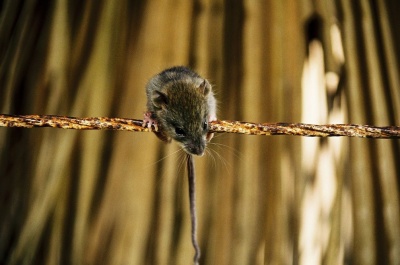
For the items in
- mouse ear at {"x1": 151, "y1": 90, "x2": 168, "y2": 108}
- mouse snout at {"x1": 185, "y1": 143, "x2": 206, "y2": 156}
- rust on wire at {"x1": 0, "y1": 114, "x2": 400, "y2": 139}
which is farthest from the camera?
mouse ear at {"x1": 151, "y1": 90, "x2": 168, "y2": 108}

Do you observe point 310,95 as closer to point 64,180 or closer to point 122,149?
point 122,149

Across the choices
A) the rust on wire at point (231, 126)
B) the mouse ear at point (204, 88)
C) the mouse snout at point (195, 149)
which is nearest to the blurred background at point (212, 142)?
the mouse ear at point (204, 88)

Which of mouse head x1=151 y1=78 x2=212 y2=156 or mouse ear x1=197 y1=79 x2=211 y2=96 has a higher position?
mouse ear x1=197 y1=79 x2=211 y2=96

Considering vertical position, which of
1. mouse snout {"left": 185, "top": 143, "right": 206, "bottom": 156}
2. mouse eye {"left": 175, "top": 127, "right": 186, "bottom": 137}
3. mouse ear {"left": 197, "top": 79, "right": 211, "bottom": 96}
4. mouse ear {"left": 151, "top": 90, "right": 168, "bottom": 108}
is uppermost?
mouse ear {"left": 197, "top": 79, "right": 211, "bottom": 96}

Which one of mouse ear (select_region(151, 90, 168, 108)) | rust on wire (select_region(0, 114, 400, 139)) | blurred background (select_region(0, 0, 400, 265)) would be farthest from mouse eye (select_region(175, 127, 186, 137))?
blurred background (select_region(0, 0, 400, 265))

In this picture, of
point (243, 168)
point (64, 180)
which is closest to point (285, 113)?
point (243, 168)

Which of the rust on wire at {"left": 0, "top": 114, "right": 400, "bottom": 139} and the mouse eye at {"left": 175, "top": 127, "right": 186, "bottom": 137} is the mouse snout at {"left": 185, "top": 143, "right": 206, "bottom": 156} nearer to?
the mouse eye at {"left": 175, "top": 127, "right": 186, "bottom": 137}

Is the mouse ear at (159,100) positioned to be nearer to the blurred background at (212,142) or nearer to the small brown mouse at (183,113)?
the small brown mouse at (183,113)
